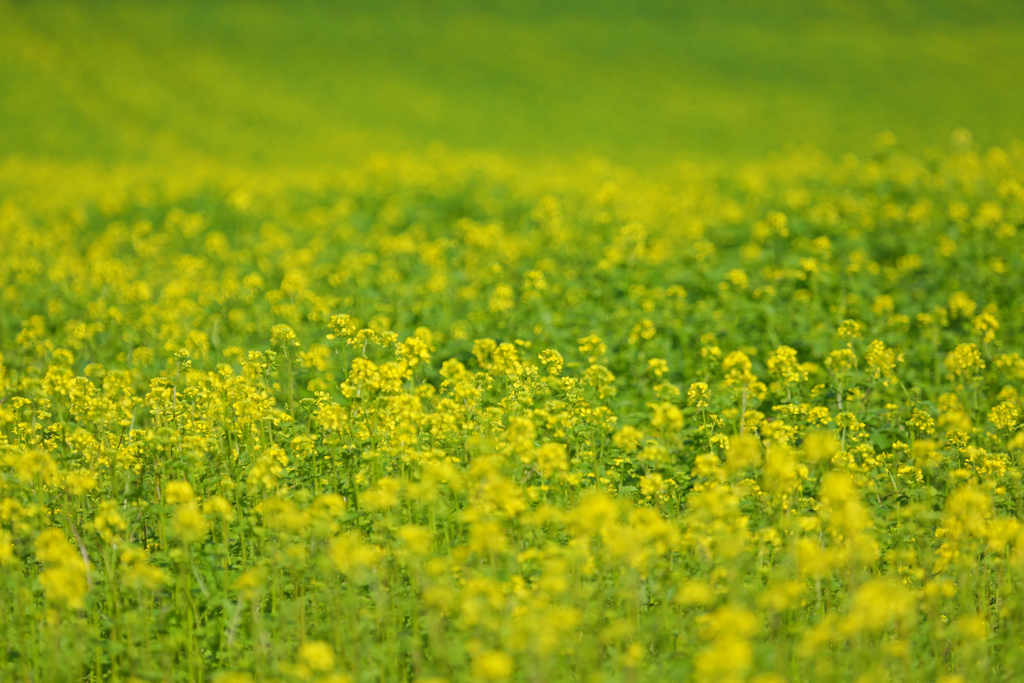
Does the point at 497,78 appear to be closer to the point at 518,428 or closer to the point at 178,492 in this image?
the point at 518,428

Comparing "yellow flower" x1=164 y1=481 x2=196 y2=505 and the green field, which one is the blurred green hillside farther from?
"yellow flower" x1=164 y1=481 x2=196 y2=505

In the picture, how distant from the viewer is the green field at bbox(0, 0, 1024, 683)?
3.78 meters

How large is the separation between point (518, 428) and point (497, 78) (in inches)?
1294

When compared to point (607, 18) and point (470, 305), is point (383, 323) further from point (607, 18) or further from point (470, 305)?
point (607, 18)

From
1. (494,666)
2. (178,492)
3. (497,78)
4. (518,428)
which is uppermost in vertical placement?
(497,78)

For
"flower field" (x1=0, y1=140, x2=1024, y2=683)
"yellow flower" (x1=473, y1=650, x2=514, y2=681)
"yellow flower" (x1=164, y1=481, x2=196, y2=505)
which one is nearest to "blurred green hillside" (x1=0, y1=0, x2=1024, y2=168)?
"flower field" (x1=0, y1=140, x2=1024, y2=683)

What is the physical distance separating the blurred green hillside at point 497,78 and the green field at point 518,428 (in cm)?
1183

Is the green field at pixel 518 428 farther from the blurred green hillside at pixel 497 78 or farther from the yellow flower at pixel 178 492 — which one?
the blurred green hillside at pixel 497 78

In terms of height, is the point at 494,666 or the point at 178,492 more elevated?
the point at 178,492

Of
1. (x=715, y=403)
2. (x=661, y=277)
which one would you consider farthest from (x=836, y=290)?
(x=715, y=403)

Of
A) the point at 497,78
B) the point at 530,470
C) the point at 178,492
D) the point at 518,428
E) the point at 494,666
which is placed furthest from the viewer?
the point at 497,78

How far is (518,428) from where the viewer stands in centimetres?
456

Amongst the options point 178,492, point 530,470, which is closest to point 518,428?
point 530,470

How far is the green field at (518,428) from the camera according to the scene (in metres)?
3.78
